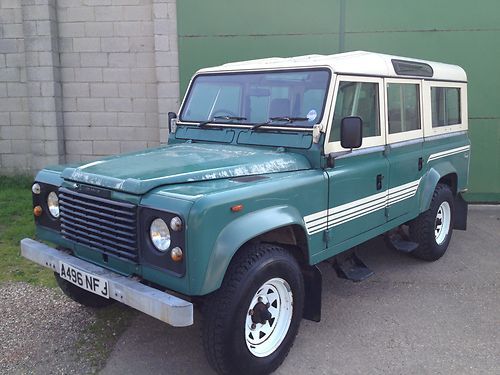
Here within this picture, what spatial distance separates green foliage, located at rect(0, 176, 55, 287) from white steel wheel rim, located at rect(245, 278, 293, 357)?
250 centimetres

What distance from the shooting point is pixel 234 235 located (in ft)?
9.96

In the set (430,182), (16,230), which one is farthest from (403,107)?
(16,230)

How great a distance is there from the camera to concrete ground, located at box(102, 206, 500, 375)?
3.56 m

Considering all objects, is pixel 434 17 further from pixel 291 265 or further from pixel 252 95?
pixel 291 265

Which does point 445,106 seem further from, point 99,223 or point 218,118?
point 99,223

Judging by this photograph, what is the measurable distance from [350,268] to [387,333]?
66cm

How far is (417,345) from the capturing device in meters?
3.83

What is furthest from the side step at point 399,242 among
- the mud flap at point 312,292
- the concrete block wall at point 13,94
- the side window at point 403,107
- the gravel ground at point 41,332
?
the concrete block wall at point 13,94

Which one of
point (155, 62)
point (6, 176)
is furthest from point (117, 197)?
point (6, 176)

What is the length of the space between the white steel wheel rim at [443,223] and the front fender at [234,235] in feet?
9.91

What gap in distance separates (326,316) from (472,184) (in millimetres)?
4863

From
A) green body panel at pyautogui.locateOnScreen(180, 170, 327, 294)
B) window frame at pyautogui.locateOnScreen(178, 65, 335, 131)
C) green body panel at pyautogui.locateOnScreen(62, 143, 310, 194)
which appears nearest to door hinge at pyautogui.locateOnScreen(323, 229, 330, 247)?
green body panel at pyautogui.locateOnScreen(180, 170, 327, 294)

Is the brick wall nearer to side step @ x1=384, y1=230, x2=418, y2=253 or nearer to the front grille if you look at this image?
side step @ x1=384, y1=230, x2=418, y2=253

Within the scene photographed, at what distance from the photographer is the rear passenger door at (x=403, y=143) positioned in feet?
15.3
